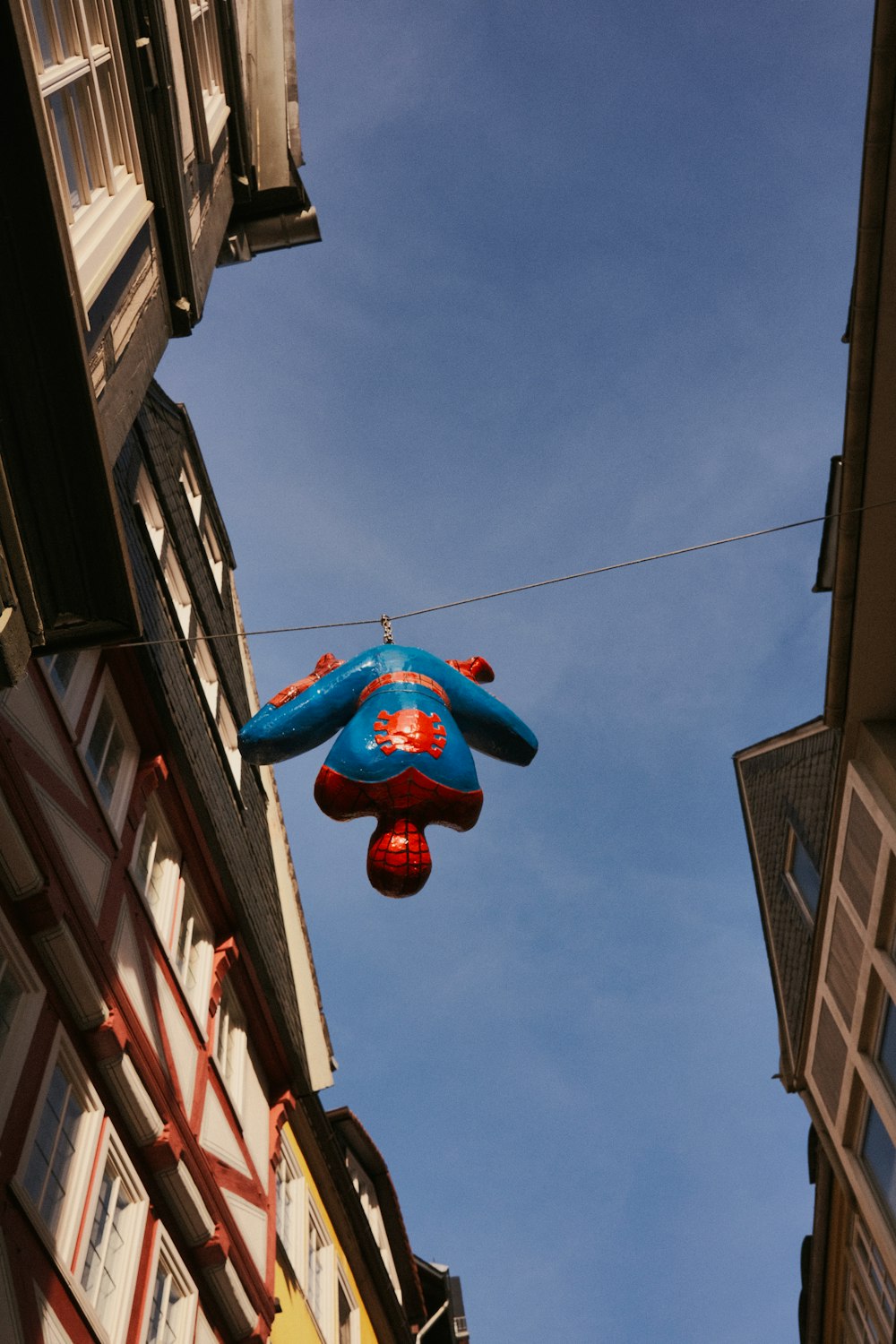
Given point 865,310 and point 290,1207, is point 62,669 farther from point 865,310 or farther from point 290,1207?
point 865,310

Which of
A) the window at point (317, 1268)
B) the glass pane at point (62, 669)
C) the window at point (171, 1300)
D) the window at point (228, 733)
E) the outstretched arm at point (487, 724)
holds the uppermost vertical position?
the window at point (228, 733)

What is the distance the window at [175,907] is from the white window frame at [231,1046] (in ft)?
1.73

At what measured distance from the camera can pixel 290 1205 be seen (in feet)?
41.2

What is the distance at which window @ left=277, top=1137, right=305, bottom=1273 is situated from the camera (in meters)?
11.9

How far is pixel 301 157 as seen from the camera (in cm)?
1529

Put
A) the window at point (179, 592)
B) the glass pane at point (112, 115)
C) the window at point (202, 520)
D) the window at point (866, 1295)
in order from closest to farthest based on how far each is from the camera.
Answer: the glass pane at point (112, 115) < the window at point (866, 1295) < the window at point (179, 592) < the window at point (202, 520)

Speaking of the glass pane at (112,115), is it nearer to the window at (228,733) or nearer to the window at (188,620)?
the window at (188,620)

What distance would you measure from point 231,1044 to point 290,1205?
7.13 ft

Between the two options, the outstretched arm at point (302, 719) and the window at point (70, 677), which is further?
the window at point (70, 677)

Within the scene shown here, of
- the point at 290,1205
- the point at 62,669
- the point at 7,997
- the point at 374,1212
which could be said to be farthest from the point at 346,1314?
the point at 62,669

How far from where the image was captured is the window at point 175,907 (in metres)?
10.4

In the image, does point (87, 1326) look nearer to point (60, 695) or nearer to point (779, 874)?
point (60, 695)

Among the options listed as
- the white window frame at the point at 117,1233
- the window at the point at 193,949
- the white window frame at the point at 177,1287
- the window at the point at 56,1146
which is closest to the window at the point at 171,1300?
the white window frame at the point at 177,1287

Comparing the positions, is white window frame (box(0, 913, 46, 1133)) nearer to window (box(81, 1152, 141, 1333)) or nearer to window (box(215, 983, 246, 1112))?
window (box(81, 1152, 141, 1333))
